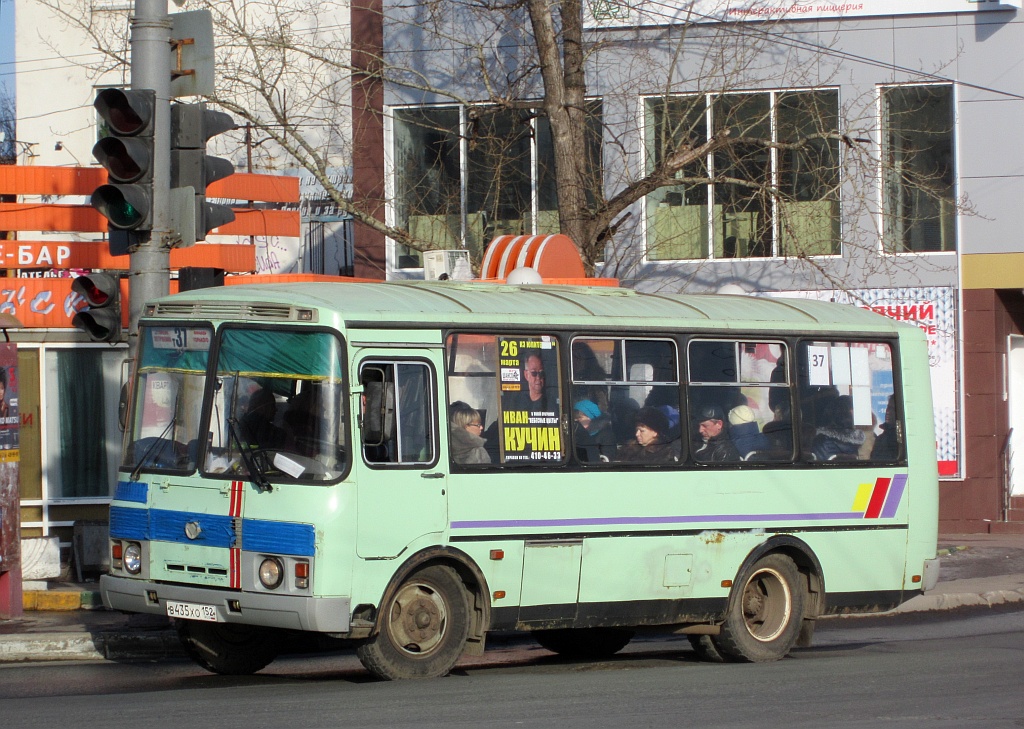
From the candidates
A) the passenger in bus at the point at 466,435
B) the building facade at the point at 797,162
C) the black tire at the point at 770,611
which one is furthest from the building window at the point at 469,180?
the passenger in bus at the point at 466,435

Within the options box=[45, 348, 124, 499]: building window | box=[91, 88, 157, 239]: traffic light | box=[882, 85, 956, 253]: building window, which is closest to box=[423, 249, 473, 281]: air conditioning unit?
box=[45, 348, 124, 499]: building window

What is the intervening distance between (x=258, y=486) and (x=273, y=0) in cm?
1354

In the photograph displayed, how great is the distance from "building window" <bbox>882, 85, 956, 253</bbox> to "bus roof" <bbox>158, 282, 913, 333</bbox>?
28.8 feet

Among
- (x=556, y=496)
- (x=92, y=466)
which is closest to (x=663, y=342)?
(x=556, y=496)

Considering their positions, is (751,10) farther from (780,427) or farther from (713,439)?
(713,439)

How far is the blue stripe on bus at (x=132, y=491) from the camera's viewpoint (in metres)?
9.10

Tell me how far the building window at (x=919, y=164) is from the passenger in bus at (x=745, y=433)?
983 cm

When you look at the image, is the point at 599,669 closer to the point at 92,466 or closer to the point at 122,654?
the point at 122,654

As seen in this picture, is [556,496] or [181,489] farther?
[556,496]

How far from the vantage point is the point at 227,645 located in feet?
31.5

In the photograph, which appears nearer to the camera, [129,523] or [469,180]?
[129,523]

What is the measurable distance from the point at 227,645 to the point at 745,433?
13.5 feet

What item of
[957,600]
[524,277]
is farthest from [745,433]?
[957,600]

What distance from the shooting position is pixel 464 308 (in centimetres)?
947
